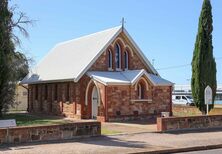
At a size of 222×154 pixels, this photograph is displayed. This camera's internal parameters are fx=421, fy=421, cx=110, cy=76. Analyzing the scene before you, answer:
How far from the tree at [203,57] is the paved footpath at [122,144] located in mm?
8303

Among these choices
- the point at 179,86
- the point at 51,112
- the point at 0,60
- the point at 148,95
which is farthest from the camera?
the point at 179,86

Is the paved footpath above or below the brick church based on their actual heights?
below

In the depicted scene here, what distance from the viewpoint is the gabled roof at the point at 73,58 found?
32094 millimetres

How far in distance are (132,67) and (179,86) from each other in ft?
269

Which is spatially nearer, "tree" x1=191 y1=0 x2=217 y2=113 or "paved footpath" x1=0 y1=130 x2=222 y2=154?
"paved footpath" x1=0 y1=130 x2=222 y2=154

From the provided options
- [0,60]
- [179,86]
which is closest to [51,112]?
[0,60]

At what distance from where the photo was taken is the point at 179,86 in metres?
115

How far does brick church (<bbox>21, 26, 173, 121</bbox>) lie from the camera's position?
98.0 ft

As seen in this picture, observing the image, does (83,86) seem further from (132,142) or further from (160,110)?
(132,142)

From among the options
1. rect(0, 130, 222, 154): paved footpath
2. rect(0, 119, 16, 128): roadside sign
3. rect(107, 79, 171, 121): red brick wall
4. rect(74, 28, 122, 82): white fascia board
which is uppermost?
rect(74, 28, 122, 82): white fascia board

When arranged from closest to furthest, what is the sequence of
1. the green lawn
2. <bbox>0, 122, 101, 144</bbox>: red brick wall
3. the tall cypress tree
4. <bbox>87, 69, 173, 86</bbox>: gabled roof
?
<bbox>0, 122, 101, 144</bbox>: red brick wall, the green lawn, the tall cypress tree, <bbox>87, 69, 173, 86</bbox>: gabled roof

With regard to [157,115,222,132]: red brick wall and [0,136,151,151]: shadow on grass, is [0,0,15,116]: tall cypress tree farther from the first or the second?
[157,115,222,132]: red brick wall

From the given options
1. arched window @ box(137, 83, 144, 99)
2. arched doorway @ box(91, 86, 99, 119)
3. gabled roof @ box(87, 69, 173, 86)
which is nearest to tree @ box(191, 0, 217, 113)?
gabled roof @ box(87, 69, 173, 86)

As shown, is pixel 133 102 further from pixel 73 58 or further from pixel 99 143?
pixel 99 143
